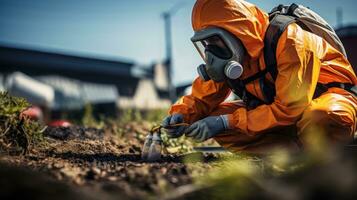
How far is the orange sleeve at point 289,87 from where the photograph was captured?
337 cm

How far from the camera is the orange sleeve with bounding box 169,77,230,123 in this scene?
4.32 m

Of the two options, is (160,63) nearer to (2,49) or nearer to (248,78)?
(2,49)

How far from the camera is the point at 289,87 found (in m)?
3.36

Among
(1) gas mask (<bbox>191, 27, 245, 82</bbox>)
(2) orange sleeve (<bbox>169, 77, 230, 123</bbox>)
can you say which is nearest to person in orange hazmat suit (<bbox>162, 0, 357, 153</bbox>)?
(1) gas mask (<bbox>191, 27, 245, 82</bbox>)

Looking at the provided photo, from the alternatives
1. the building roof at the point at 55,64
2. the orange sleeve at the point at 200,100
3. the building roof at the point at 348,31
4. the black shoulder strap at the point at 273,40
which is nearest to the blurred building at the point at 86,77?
the building roof at the point at 55,64

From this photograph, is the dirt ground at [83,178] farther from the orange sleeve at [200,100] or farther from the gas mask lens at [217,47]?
the gas mask lens at [217,47]

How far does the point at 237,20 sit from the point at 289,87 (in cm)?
70

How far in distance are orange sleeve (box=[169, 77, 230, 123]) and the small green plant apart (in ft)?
4.63

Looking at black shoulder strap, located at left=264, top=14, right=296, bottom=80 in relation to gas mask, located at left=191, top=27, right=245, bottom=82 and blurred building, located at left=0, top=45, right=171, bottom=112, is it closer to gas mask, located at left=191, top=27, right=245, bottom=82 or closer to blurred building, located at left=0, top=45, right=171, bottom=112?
gas mask, located at left=191, top=27, right=245, bottom=82

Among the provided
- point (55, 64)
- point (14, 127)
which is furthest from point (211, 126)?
point (55, 64)

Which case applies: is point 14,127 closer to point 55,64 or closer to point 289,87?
point 289,87

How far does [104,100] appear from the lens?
115 feet

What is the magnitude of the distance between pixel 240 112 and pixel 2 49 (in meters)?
32.8

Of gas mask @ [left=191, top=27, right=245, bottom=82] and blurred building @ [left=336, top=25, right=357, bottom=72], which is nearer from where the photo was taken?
gas mask @ [left=191, top=27, right=245, bottom=82]
